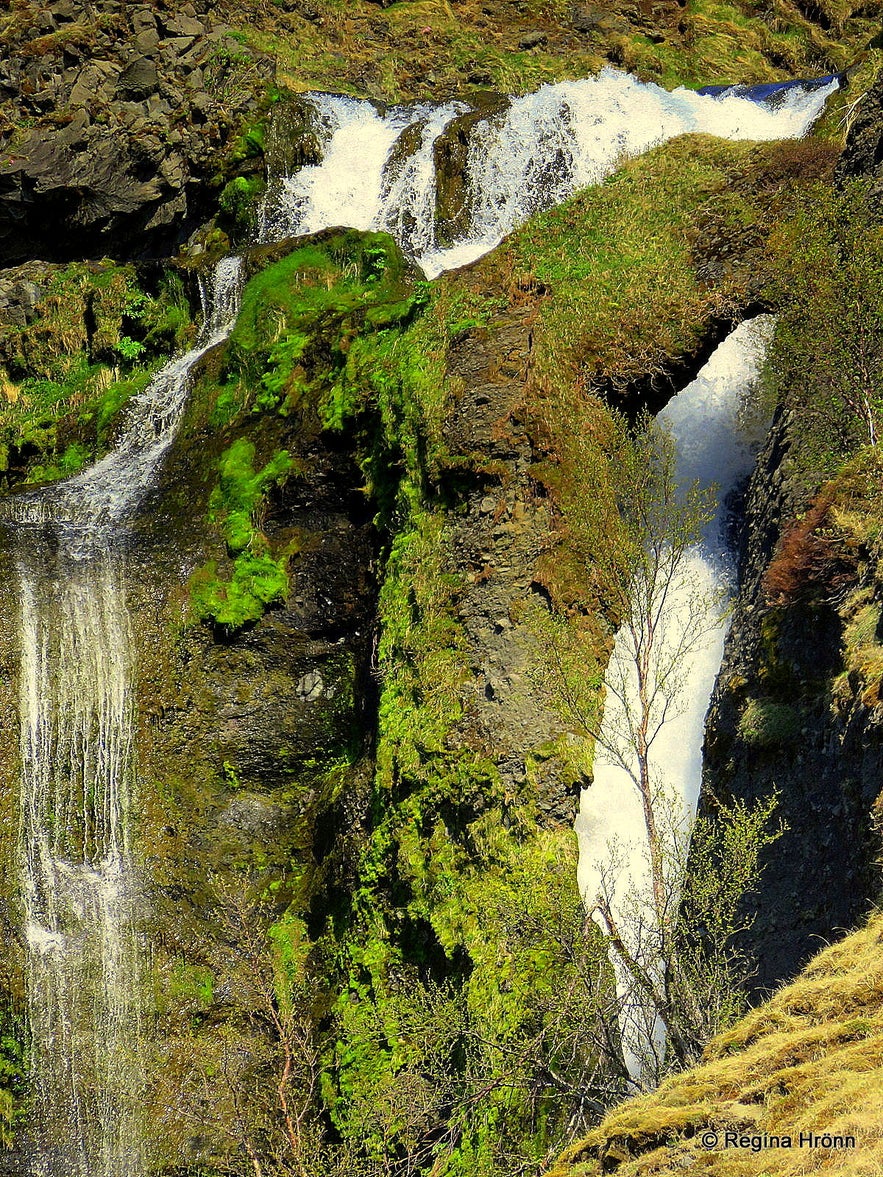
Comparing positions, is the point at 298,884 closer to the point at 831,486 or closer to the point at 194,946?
the point at 194,946

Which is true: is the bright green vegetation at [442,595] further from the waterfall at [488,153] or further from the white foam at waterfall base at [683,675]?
the waterfall at [488,153]

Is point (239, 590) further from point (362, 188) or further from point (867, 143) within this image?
point (362, 188)

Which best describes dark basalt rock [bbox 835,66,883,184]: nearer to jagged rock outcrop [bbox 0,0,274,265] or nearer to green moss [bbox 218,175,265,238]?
green moss [bbox 218,175,265,238]

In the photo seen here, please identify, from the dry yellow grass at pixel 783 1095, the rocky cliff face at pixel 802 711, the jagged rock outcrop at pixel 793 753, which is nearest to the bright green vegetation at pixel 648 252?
the rocky cliff face at pixel 802 711

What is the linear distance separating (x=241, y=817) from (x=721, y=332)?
11.1 meters

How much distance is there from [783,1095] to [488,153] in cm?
2329

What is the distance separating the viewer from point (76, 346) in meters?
27.2

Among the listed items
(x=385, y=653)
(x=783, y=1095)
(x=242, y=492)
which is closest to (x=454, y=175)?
(x=242, y=492)

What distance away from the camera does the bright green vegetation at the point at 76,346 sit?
23375 millimetres

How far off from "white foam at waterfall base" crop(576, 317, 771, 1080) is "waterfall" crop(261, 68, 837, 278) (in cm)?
701

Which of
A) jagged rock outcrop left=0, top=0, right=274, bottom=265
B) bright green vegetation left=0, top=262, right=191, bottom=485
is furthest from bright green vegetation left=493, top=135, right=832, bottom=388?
jagged rock outcrop left=0, top=0, right=274, bottom=265

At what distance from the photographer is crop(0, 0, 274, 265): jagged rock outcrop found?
2858 cm

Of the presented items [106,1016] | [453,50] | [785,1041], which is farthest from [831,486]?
[453,50]

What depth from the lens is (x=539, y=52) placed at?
3806cm
